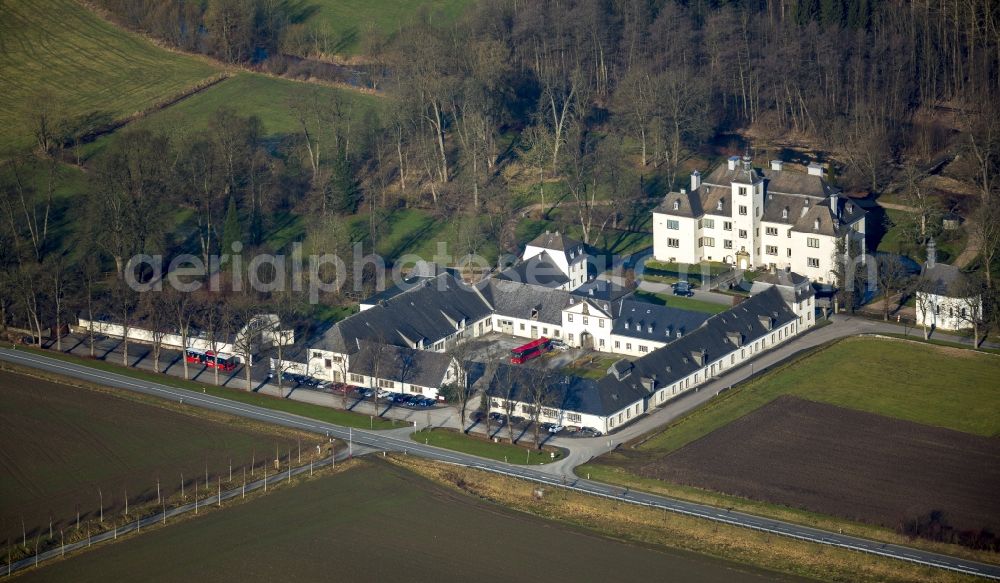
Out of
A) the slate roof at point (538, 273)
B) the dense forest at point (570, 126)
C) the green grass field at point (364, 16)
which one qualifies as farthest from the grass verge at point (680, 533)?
the green grass field at point (364, 16)

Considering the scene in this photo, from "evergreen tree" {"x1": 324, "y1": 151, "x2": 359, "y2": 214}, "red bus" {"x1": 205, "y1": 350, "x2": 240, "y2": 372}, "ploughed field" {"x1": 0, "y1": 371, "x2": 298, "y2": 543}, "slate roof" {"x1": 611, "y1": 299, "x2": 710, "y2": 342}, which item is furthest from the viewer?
"evergreen tree" {"x1": 324, "y1": 151, "x2": 359, "y2": 214}

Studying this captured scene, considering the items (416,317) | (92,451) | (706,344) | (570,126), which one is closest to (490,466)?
(706,344)

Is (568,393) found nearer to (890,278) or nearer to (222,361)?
(222,361)

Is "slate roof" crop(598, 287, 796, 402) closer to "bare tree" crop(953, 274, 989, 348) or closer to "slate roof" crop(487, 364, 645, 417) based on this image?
"slate roof" crop(487, 364, 645, 417)

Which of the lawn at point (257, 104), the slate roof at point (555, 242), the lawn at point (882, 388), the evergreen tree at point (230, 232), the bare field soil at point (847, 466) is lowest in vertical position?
the bare field soil at point (847, 466)

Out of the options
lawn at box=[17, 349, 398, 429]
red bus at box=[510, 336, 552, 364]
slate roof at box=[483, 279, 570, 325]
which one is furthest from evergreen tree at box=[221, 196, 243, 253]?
red bus at box=[510, 336, 552, 364]

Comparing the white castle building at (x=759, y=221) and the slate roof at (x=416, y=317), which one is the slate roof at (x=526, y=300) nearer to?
the slate roof at (x=416, y=317)
